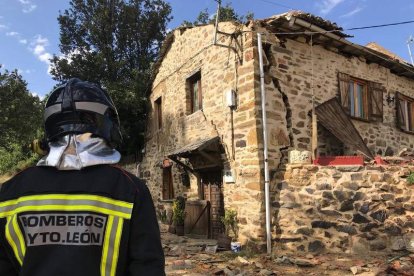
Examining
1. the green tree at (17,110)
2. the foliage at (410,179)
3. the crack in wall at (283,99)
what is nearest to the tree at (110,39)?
the green tree at (17,110)

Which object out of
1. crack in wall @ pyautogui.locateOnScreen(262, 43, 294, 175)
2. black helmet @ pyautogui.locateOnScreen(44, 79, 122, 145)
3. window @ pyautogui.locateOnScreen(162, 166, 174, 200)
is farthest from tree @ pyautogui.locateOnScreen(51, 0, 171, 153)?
black helmet @ pyautogui.locateOnScreen(44, 79, 122, 145)

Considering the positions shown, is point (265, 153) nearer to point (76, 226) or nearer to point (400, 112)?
point (400, 112)

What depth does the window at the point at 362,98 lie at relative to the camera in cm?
1055

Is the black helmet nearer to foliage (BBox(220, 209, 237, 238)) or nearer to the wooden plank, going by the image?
foliage (BBox(220, 209, 237, 238))

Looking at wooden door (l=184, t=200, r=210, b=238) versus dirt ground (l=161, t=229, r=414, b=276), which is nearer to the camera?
dirt ground (l=161, t=229, r=414, b=276)

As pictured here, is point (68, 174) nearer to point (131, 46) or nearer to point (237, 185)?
point (237, 185)

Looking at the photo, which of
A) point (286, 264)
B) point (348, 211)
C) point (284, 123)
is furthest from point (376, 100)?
point (286, 264)

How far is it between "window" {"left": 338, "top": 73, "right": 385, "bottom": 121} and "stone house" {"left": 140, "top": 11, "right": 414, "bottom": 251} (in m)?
0.03

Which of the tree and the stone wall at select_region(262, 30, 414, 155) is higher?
the tree

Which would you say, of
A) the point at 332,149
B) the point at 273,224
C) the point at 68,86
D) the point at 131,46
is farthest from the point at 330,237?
the point at 131,46

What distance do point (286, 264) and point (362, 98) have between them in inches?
227

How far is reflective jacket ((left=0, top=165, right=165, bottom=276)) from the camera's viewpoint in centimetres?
143

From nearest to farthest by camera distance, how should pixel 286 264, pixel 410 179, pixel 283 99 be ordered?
pixel 286 264
pixel 410 179
pixel 283 99

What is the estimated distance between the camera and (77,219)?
4.76ft
